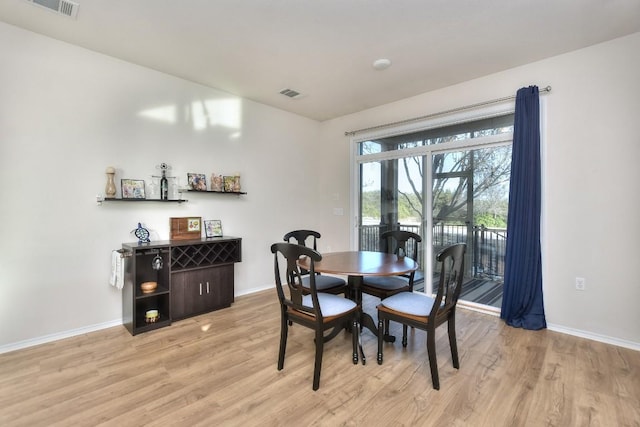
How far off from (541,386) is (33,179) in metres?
4.32

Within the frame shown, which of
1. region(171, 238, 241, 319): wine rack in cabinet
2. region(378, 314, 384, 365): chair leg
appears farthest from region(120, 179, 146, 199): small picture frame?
region(378, 314, 384, 365): chair leg

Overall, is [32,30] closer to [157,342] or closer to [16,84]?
[16,84]

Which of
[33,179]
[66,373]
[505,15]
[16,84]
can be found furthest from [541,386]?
[16,84]

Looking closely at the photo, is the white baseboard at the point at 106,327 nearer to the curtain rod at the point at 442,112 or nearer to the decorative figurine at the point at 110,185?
the decorative figurine at the point at 110,185

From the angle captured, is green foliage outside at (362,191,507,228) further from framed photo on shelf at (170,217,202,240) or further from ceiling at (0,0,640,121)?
framed photo on shelf at (170,217,202,240)

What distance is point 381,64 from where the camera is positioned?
308 cm

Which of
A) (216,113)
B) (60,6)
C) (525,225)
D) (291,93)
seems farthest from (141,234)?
(525,225)

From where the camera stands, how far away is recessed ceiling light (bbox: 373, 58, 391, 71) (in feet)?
9.89

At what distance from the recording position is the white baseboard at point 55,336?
2.50m

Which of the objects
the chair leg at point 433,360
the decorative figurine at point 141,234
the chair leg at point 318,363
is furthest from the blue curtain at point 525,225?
the decorative figurine at point 141,234

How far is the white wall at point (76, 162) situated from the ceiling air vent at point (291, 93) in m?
0.76

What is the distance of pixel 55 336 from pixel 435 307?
3.30m

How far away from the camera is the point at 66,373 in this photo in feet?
7.09

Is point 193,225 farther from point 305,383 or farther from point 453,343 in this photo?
point 453,343
